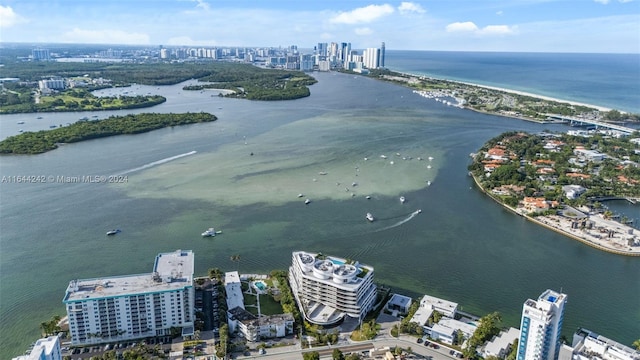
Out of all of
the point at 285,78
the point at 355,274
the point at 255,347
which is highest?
the point at 285,78

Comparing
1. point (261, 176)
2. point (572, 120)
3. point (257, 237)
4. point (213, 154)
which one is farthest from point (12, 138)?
point (572, 120)

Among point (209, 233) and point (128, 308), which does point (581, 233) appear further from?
point (128, 308)

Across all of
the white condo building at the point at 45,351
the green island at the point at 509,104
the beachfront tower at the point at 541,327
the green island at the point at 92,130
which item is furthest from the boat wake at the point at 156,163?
the green island at the point at 509,104

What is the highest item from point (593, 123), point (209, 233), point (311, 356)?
point (593, 123)

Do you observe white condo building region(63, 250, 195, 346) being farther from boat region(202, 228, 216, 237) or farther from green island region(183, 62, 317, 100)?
green island region(183, 62, 317, 100)

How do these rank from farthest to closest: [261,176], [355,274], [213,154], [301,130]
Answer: [301,130]
[213,154]
[261,176]
[355,274]

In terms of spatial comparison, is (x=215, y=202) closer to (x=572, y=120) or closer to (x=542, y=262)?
(x=542, y=262)


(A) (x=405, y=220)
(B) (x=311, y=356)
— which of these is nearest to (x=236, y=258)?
(B) (x=311, y=356)
